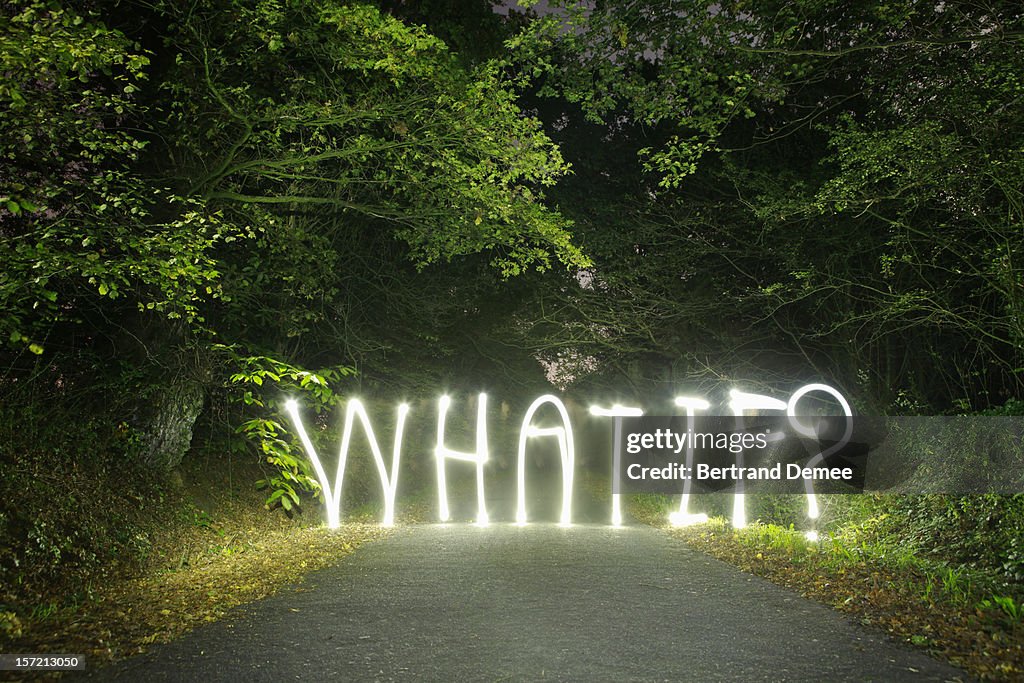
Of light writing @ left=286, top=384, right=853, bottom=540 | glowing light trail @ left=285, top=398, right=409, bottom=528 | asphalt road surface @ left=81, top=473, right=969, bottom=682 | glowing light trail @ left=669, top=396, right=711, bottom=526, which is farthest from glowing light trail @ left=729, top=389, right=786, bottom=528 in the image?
glowing light trail @ left=285, top=398, right=409, bottom=528

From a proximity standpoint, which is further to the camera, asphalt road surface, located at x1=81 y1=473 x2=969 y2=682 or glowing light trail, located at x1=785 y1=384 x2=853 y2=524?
glowing light trail, located at x1=785 y1=384 x2=853 y2=524

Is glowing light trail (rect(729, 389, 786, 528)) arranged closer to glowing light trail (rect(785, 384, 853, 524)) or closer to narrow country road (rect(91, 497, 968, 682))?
glowing light trail (rect(785, 384, 853, 524))

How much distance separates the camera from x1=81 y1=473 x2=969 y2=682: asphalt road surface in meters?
5.60

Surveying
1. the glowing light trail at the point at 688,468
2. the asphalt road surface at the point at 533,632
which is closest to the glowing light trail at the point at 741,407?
the glowing light trail at the point at 688,468

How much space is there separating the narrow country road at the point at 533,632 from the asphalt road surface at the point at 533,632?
0.02m

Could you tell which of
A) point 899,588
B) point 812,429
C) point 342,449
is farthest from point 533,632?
point 812,429

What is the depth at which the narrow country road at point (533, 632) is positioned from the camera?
220 inches

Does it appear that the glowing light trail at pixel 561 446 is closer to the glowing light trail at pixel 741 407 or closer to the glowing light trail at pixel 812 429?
the glowing light trail at pixel 741 407

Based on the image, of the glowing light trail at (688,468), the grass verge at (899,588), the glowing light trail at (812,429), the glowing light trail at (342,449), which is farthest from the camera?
the glowing light trail at (688,468)

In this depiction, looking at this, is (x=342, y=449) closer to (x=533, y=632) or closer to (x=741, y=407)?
(x=741, y=407)

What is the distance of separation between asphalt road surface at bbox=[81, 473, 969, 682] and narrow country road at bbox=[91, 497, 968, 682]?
0.02 meters

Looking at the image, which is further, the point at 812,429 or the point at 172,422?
the point at 812,429

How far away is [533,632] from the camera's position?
262 inches

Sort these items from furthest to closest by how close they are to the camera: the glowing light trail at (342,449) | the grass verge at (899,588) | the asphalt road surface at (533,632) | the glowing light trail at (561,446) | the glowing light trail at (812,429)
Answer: the glowing light trail at (561,446) < the glowing light trail at (342,449) < the glowing light trail at (812,429) < the grass verge at (899,588) < the asphalt road surface at (533,632)
